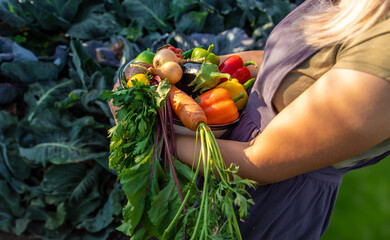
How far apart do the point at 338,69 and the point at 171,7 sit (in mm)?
3260

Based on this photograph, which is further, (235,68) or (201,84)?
(235,68)

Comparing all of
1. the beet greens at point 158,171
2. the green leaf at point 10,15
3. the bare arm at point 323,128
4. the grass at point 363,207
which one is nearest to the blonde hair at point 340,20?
the bare arm at point 323,128

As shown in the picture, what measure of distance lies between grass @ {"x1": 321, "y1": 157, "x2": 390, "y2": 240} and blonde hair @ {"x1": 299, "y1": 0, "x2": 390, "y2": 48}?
248 cm

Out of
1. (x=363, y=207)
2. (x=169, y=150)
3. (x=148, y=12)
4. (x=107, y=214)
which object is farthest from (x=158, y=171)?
(x=148, y=12)

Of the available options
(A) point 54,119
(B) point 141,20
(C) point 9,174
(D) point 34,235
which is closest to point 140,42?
(B) point 141,20

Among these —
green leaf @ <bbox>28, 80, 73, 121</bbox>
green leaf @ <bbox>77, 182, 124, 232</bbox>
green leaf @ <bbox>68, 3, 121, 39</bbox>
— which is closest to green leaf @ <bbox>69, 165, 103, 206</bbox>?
green leaf @ <bbox>77, 182, 124, 232</bbox>

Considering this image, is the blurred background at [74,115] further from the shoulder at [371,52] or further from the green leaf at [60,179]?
the shoulder at [371,52]

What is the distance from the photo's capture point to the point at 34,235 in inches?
119

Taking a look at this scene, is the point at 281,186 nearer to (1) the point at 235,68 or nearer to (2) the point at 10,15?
(1) the point at 235,68

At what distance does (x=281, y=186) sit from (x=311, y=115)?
414 mm

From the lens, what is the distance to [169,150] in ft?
4.21

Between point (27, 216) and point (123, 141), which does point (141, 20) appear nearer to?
point (27, 216)

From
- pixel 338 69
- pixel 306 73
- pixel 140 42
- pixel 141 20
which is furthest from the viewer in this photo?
pixel 141 20

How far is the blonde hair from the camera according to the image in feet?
3.34
